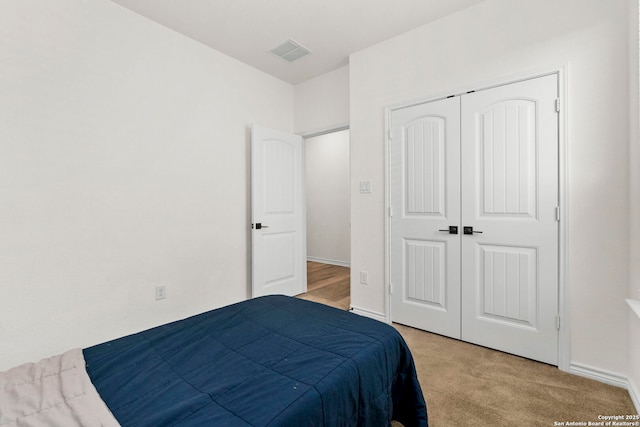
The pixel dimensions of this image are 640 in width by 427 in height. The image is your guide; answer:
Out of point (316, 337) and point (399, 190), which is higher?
point (399, 190)

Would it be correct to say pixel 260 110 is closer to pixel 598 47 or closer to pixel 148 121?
pixel 148 121

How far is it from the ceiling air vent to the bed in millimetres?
2593

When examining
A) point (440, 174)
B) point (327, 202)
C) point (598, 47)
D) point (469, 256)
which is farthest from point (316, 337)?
point (327, 202)

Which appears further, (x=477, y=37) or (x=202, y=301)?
(x=202, y=301)

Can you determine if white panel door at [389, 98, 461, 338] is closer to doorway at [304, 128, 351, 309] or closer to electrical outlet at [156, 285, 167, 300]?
electrical outlet at [156, 285, 167, 300]

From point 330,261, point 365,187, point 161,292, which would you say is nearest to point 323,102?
point 365,187

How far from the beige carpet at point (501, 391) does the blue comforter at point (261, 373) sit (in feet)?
1.55

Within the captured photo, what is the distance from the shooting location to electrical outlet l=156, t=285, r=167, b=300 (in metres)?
2.61

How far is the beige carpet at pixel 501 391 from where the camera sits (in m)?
1.59

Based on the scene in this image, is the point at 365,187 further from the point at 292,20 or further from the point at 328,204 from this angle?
the point at 328,204

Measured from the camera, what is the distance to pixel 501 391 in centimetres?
181

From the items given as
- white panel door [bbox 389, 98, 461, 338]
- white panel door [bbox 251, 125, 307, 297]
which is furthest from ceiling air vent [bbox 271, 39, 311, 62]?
white panel door [bbox 389, 98, 461, 338]

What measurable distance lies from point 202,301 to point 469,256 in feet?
8.22

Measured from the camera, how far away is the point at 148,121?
257cm
